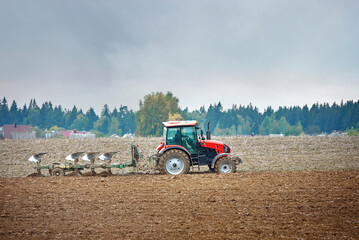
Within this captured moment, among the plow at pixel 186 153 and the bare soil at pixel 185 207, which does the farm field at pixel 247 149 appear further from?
the bare soil at pixel 185 207

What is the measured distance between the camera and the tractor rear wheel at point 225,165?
53.0 feet

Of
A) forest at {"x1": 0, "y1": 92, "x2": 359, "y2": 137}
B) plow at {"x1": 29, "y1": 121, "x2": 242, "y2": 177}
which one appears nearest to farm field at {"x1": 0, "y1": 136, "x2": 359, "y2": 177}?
plow at {"x1": 29, "y1": 121, "x2": 242, "y2": 177}

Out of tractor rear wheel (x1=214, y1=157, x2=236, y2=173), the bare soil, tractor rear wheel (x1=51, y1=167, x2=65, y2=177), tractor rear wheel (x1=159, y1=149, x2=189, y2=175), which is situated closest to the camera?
the bare soil

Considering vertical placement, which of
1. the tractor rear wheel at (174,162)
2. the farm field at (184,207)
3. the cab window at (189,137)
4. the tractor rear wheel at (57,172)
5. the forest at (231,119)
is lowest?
the farm field at (184,207)

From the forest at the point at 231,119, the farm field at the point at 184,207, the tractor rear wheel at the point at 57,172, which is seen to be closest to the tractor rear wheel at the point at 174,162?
the farm field at the point at 184,207

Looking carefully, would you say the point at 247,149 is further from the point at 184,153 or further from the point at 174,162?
the point at 184,153

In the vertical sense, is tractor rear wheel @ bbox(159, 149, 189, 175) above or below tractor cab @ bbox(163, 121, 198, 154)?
below

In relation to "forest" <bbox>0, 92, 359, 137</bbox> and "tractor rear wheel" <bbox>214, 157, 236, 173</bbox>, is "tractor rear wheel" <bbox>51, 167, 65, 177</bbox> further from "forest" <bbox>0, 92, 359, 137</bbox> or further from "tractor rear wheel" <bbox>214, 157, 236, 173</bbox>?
"forest" <bbox>0, 92, 359, 137</bbox>

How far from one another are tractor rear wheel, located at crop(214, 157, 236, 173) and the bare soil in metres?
0.70

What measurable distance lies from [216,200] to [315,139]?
2595cm

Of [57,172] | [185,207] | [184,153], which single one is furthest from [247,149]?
[185,207]

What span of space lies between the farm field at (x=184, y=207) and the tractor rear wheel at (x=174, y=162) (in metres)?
0.80

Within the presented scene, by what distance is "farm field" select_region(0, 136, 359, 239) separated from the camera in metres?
8.84

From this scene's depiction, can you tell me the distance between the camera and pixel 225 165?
1625 cm
